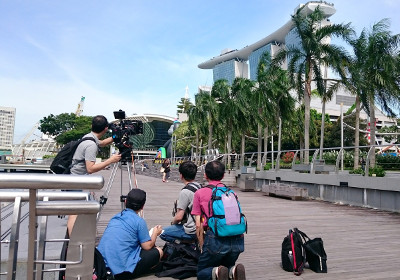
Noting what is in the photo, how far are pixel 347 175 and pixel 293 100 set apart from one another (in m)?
16.1

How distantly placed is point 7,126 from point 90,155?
581ft

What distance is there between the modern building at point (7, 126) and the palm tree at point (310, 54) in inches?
6301

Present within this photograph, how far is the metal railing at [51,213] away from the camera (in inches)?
58.7

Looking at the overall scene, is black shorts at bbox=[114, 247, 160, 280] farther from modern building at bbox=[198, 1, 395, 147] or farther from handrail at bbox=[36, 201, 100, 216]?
modern building at bbox=[198, 1, 395, 147]

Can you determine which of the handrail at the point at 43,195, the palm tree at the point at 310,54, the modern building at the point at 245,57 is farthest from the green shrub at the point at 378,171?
the modern building at the point at 245,57

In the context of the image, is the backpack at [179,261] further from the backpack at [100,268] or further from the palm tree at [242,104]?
the palm tree at [242,104]

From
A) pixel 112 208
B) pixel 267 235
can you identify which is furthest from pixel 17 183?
pixel 112 208

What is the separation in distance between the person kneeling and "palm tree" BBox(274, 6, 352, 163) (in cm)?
1826

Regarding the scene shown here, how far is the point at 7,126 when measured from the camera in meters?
160

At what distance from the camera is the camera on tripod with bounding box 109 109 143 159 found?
4.95 m

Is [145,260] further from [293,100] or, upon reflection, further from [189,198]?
[293,100]

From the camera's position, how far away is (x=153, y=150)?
118 m

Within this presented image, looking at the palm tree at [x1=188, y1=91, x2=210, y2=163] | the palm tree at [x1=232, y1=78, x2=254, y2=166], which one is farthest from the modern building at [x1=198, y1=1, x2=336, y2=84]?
the palm tree at [x1=232, y1=78, x2=254, y2=166]

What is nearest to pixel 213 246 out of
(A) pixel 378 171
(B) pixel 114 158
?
(B) pixel 114 158
